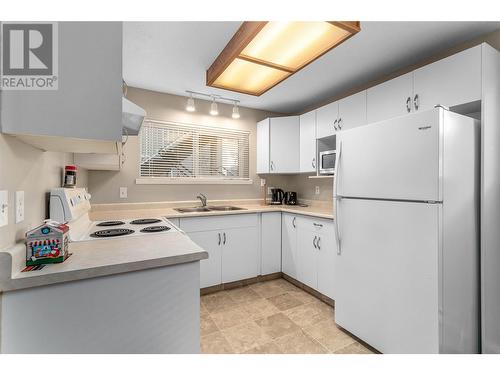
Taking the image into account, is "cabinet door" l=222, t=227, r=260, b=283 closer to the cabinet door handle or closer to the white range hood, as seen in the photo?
the white range hood

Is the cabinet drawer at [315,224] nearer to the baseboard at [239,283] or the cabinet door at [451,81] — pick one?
the baseboard at [239,283]

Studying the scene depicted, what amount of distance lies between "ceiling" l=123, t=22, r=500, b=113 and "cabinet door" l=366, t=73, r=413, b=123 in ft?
0.78

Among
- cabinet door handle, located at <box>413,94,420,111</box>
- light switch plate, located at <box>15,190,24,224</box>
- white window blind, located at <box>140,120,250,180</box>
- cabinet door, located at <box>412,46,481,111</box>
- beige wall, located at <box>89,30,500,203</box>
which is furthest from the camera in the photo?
white window blind, located at <box>140,120,250,180</box>

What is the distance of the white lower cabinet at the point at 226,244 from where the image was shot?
8.20 ft

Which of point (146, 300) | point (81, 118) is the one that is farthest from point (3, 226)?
point (146, 300)

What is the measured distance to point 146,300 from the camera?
94 cm

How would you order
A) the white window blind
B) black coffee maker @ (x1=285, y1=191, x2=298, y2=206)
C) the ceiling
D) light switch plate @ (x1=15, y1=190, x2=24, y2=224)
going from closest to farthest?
light switch plate @ (x1=15, y1=190, x2=24, y2=224) < the ceiling < the white window blind < black coffee maker @ (x1=285, y1=191, x2=298, y2=206)

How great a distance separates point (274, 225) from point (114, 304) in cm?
219

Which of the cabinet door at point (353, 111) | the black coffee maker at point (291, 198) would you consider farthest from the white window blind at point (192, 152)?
the cabinet door at point (353, 111)

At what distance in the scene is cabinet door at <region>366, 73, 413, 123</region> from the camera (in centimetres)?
194

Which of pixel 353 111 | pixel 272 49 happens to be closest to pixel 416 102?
pixel 353 111

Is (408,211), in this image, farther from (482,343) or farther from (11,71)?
(11,71)

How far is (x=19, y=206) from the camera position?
933 millimetres

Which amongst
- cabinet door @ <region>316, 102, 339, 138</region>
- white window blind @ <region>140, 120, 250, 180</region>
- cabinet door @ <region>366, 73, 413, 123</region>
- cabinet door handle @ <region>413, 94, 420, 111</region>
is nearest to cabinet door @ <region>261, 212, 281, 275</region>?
white window blind @ <region>140, 120, 250, 180</region>
